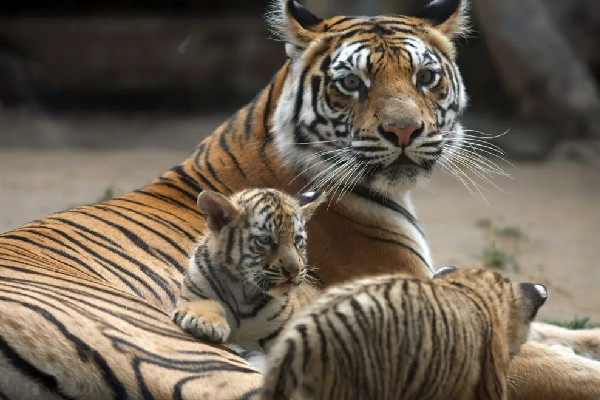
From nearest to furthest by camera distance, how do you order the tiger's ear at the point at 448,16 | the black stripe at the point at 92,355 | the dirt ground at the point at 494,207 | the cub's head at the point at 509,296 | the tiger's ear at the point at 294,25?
the black stripe at the point at 92,355 → the cub's head at the point at 509,296 → the tiger's ear at the point at 294,25 → the tiger's ear at the point at 448,16 → the dirt ground at the point at 494,207

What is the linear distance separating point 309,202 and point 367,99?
1.65 feet

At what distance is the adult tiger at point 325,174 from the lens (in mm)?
3361

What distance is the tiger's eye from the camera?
3734 mm

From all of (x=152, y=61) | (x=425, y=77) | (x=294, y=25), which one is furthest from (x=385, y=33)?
(x=152, y=61)

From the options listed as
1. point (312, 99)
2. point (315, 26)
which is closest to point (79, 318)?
point (312, 99)

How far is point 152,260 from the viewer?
3.48m

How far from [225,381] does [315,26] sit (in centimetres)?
178

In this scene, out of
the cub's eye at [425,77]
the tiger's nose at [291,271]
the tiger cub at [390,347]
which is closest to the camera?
the tiger cub at [390,347]

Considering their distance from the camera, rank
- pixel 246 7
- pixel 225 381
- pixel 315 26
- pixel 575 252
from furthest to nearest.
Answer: pixel 246 7, pixel 575 252, pixel 315 26, pixel 225 381

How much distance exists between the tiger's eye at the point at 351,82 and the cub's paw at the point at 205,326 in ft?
3.76

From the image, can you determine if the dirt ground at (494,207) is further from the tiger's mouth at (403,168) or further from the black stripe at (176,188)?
the black stripe at (176,188)

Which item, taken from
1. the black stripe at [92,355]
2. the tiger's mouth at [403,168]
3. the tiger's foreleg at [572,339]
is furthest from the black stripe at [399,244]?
the black stripe at [92,355]

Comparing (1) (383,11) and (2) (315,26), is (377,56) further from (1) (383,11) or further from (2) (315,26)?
(1) (383,11)

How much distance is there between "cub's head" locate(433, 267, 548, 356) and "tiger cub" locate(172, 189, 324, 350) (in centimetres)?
54
